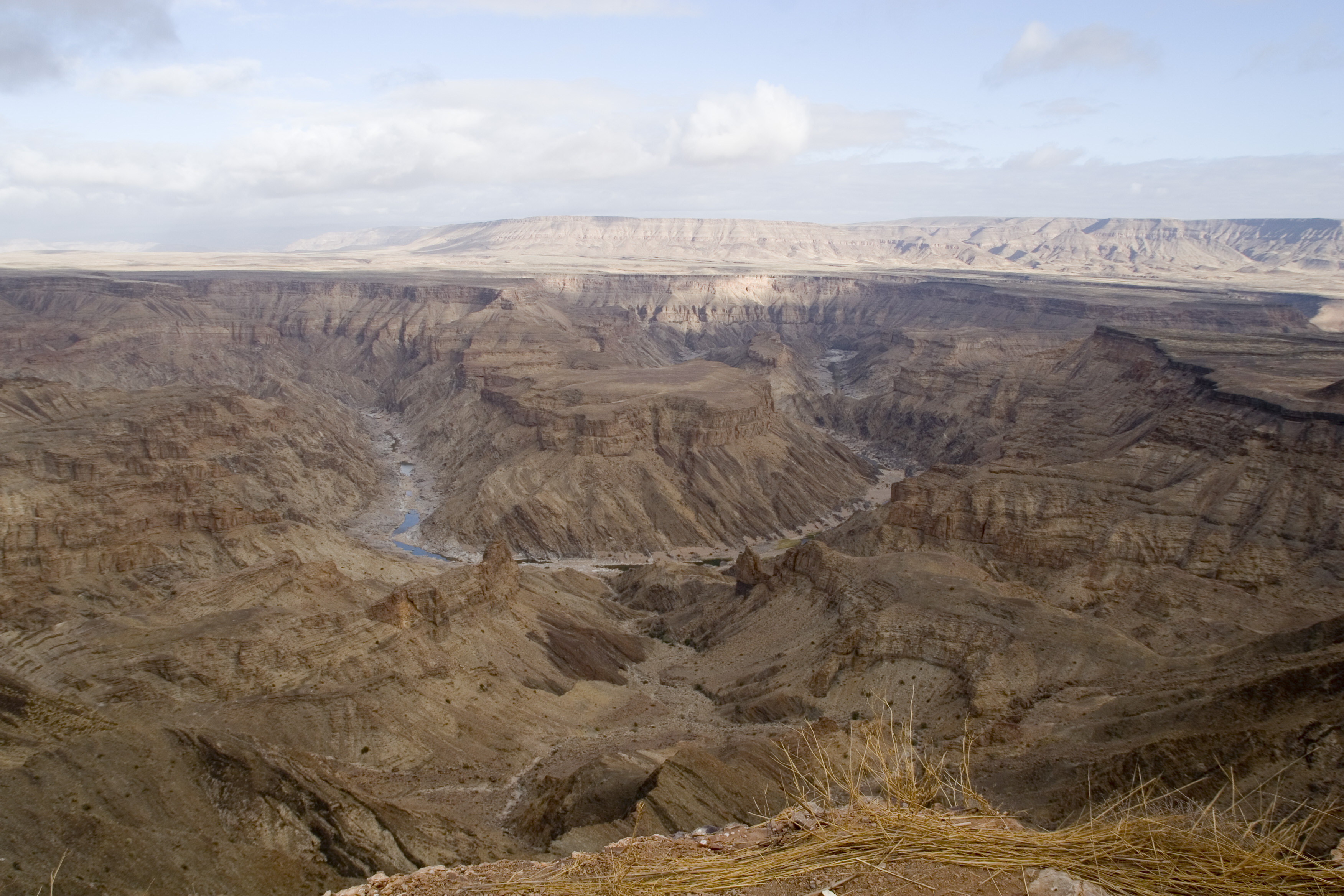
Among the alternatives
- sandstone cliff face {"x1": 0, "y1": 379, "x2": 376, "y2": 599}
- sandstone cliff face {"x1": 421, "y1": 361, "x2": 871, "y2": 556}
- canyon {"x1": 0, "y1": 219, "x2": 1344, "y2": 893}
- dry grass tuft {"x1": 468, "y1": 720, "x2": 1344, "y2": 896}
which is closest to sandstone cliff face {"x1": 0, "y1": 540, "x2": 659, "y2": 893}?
canyon {"x1": 0, "y1": 219, "x2": 1344, "y2": 893}

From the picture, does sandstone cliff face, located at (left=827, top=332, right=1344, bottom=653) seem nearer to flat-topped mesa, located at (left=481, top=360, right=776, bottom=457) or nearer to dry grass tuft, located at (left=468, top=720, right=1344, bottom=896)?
flat-topped mesa, located at (left=481, top=360, right=776, bottom=457)

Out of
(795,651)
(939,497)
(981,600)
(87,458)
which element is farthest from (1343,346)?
(87,458)

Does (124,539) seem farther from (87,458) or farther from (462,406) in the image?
(462,406)

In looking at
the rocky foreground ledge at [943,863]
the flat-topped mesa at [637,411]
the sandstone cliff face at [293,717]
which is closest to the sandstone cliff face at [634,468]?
the flat-topped mesa at [637,411]

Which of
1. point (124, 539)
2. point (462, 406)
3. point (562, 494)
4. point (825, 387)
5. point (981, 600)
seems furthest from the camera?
point (825, 387)

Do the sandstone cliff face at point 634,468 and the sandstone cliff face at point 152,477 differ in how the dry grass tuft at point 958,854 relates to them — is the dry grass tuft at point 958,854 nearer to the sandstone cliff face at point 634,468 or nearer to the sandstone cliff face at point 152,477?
the sandstone cliff face at point 152,477

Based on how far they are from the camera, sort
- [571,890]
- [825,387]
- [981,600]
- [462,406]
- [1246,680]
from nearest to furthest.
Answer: [571,890] < [1246,680] < [981,600] < [462,406] < [825,387]
